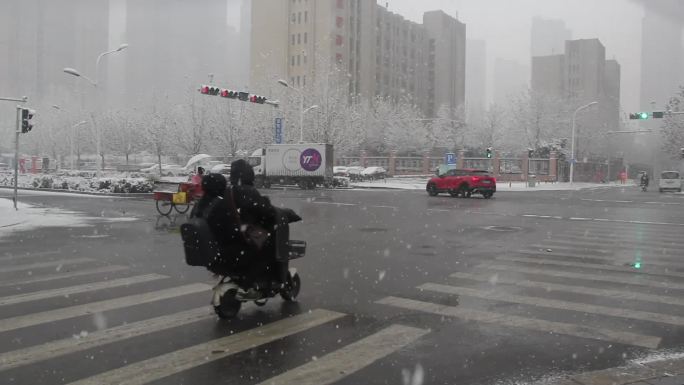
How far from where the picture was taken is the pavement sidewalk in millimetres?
4461

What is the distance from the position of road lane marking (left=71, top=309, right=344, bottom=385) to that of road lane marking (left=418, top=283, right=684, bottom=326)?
6.50ft

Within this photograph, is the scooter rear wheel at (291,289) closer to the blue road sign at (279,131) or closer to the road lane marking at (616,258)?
the road lane marking at (616,258)

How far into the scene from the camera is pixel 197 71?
8706 centimetres

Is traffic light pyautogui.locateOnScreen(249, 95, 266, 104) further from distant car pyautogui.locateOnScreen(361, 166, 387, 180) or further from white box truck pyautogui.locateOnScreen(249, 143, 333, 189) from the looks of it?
distant car pyautogui.locateOnScreen(361, 166, 387, 180)

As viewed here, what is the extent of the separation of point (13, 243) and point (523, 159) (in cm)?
5755

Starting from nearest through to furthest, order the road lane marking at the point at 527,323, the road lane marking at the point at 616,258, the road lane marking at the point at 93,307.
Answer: the road lane marking at the point at 527,323 → the road lane marking at the point at 93,307 → the road lane marking at the point at 616,258

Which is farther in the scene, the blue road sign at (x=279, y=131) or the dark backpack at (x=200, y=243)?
the blue road sign at (x=279, y=131)

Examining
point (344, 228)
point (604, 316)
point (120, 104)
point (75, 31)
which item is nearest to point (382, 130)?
point (120, 104)

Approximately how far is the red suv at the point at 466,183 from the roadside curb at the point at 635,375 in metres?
25.8

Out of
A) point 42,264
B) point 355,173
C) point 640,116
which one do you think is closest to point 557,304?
point 42,264

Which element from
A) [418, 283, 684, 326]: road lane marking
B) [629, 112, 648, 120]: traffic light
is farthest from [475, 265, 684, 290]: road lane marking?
[629, 112, 648, 120]: traffic light

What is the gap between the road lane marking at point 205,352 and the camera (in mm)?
4449

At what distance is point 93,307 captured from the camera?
657 cm

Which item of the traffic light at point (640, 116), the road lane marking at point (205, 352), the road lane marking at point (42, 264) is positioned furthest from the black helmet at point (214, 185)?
the traffic light at point (640, 116)
